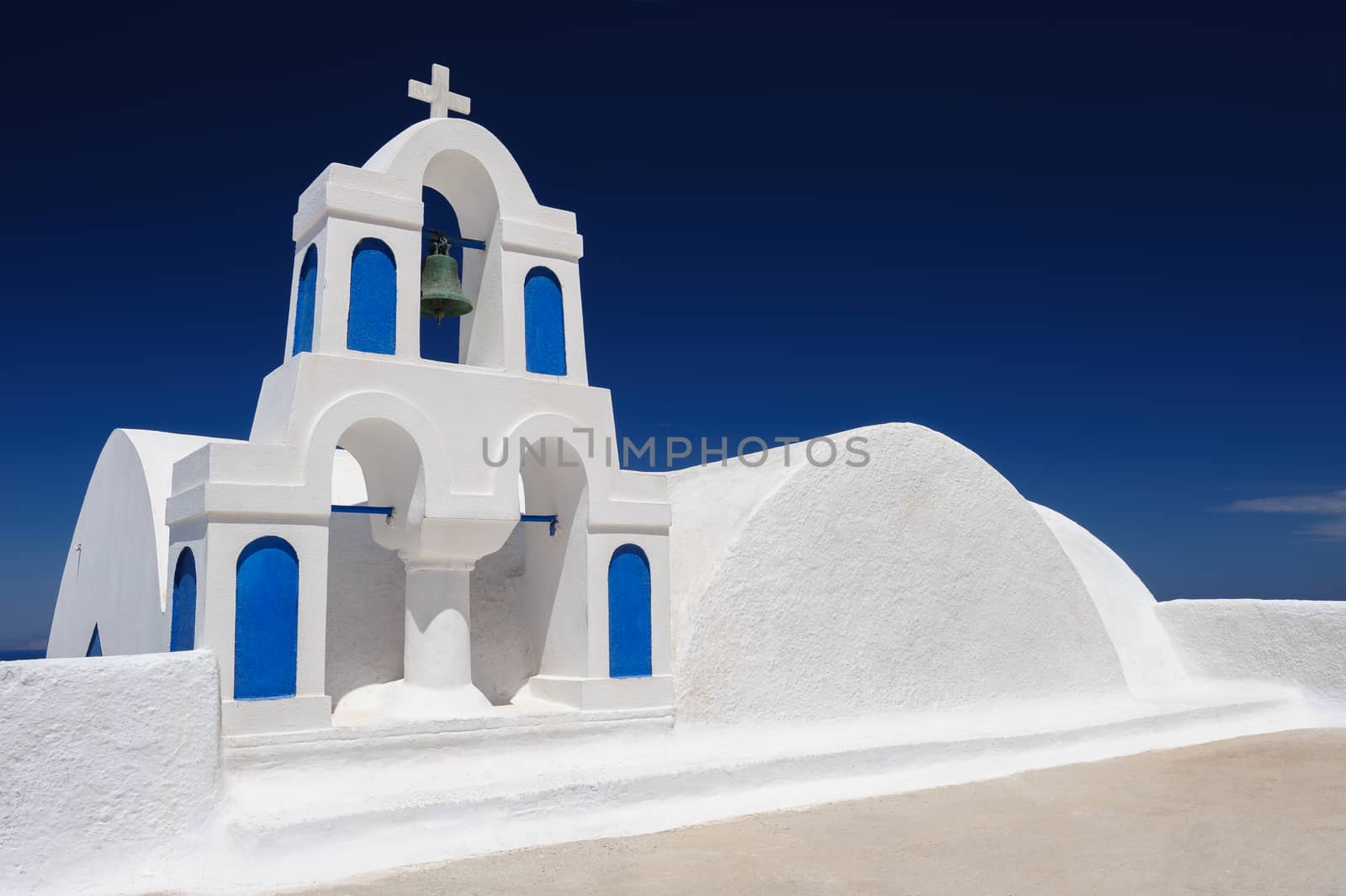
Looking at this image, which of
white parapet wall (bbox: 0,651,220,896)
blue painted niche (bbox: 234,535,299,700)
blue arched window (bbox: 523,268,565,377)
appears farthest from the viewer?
blue arched window (bbox: 523,268,565,377)

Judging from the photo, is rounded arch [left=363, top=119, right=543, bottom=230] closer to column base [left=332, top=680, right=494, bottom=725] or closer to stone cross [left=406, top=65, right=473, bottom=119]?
stone cross [left=406, top=65, right=473, bottom=119]

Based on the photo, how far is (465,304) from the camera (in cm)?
812

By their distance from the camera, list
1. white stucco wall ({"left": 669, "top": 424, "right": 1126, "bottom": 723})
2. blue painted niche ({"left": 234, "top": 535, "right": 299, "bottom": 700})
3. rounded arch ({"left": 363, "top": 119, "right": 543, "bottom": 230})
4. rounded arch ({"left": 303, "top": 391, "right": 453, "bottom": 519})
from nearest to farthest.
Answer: blue painted niche ({"left": 234, "top": 535, "right": 299, "bottom": 700})
rounded arch ({"left": 303, "top": 391, "right": 453, "bottom": 519})
rounded arch ({"left": 363, "top": 119, "right": 543, "bottom": 230})
white stucco wall ({"left": 669, "top": 424, "right": 1126, "bottom": 723})

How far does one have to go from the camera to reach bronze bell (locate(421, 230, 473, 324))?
7918 mm

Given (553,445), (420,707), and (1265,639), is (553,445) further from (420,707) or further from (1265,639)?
(1265,639)

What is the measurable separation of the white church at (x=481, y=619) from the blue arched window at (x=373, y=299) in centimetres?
2

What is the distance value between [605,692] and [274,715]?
240 cm

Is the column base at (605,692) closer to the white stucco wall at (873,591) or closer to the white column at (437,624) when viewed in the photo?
the white stucco wall at (873,591)

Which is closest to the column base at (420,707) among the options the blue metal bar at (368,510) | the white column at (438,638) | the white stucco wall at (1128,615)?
the white column at (438,638)

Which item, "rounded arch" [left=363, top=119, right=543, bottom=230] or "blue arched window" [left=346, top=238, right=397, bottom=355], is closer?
Result: "blue arched window" [left=346, top=238, right=397, bottom=355]

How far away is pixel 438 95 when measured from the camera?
26.7 ft

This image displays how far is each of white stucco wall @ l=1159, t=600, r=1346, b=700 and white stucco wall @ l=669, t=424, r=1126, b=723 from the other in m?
2.64

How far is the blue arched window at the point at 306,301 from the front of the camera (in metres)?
7.30

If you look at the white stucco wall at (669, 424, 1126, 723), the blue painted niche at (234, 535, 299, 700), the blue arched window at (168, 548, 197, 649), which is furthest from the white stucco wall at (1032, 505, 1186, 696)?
the blue arched window at (168, 548, 197, 649)
